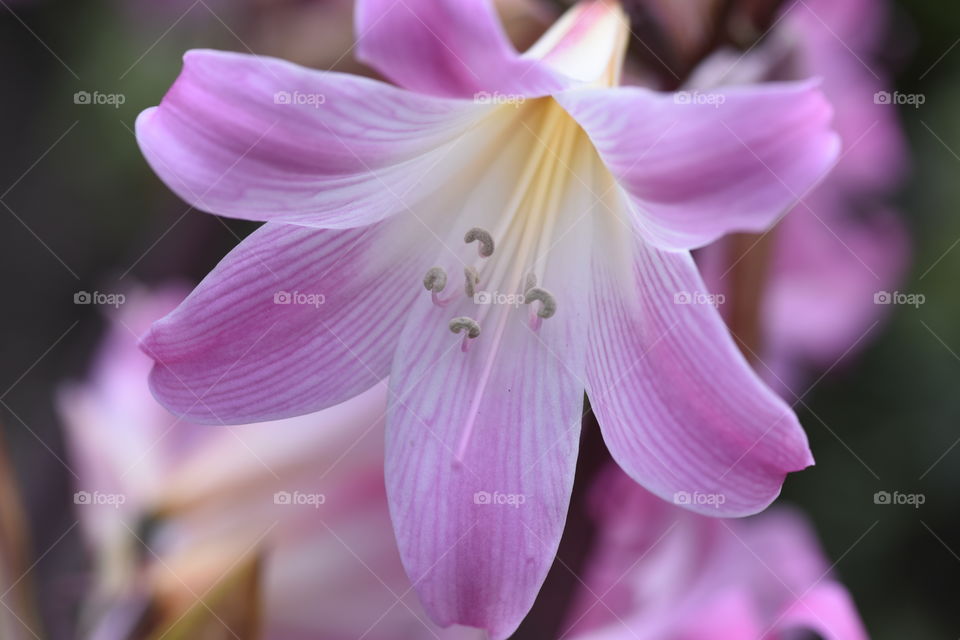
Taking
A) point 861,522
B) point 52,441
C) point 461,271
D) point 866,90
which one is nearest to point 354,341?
point 461,271

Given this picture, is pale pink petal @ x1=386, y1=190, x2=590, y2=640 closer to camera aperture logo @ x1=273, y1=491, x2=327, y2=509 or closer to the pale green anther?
the pale green anther

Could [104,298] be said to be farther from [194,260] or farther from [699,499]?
[699,499]

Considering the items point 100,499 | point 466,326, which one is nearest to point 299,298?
point 466,326

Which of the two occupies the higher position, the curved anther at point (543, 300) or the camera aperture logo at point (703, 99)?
the camera aperture logo at point (703, 99)

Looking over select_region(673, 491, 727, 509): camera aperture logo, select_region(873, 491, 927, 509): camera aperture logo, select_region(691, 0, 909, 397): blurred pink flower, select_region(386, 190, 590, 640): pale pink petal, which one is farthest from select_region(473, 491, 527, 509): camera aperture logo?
select_region(873, 491, 927, 509): camera aperture logo

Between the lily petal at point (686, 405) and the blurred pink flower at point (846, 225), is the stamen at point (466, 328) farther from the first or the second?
the blurred pink flower at point (846, 225)

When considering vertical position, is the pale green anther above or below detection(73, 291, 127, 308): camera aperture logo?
above

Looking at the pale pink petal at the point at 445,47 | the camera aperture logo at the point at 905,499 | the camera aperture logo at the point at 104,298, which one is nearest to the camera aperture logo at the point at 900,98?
the camera aperture logo at the point at 905,499
